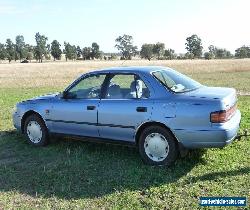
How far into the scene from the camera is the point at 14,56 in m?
146

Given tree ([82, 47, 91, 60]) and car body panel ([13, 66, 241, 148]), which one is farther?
tree ([82, 47, 91, 60])

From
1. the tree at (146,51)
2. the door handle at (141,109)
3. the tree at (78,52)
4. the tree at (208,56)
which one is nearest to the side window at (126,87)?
the door handle at (141,109)

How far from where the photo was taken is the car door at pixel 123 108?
6379 millimetres

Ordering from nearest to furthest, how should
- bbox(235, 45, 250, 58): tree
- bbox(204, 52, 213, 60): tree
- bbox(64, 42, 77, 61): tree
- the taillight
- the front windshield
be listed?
the taillight < the front windshield < bbox(204, 52, 213, 60): tree < bbox(235, 45, 250, 58): tree < bbox(64, 42, 77, 61): tree

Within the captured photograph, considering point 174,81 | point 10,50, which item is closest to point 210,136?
point 174,81

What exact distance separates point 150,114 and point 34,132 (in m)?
2.89

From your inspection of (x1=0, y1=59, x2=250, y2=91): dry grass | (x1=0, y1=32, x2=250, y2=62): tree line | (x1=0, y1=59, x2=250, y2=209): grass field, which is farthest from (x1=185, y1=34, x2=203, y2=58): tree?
(x1=0, y1=59, x2=250, y2=209): grass field

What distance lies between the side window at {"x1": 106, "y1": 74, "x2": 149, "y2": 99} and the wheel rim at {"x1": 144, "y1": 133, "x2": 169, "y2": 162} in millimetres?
701

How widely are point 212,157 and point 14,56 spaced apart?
146904 millimetres

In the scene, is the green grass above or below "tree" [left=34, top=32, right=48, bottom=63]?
below

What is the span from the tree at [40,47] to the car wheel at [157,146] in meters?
140

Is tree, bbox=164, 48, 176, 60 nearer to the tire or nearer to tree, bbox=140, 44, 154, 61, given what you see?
tree, bbox=140, 44, 154, 61

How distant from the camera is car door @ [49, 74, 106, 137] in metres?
7.00

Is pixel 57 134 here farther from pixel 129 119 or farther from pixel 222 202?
pixel 222 202
